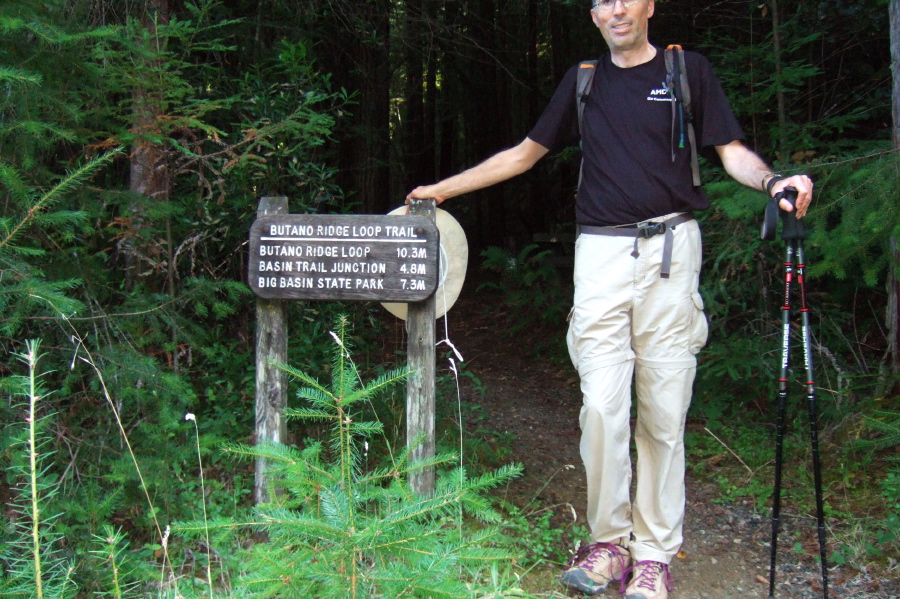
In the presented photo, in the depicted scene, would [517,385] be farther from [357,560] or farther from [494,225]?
[494,225]

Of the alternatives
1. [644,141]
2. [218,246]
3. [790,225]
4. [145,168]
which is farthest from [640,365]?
[145,168]

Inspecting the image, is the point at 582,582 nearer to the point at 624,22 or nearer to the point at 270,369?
the point at 270,369

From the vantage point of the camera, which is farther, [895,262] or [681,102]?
[895,262]

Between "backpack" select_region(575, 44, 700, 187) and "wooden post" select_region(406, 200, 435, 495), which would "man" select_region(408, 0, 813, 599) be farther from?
Answer: "wooden post" select_region(406, 200, 435, 495)

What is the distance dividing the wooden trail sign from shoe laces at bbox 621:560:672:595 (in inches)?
61.8

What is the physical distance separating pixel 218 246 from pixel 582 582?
3410mm

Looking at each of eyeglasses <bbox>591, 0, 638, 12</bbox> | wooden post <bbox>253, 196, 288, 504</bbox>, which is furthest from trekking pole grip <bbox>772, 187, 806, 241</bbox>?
wooden post <bbox>253, 196, 288, 504</bbox>

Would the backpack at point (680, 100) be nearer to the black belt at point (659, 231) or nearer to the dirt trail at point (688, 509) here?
the black belt at point (659, 231)

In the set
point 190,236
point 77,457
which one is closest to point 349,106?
point 190,236

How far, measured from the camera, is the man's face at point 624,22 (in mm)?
3400

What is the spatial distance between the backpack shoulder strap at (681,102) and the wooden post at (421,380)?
126 centimetres

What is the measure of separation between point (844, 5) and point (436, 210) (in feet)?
15.0

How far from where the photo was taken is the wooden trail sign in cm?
375

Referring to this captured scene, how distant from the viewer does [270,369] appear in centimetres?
393
